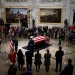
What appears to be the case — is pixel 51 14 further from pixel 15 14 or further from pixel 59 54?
pixel 59 54

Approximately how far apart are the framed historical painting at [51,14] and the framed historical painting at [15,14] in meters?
2.25

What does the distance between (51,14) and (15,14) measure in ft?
17.8

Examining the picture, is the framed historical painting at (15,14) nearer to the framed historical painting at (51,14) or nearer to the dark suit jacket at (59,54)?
the framed historical painting at (51,14)

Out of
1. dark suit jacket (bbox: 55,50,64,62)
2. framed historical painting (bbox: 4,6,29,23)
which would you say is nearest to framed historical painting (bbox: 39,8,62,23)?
framed historical painting (bbox: 4,6,29,23)

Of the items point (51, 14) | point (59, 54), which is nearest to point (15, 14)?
point (51, 14)

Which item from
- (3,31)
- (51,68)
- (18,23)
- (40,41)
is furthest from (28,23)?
(51,68)

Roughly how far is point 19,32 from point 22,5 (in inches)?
272

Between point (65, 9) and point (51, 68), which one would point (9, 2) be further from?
point (51, 68)

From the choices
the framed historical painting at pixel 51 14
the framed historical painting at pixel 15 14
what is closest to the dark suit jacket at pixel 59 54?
the framed historical painting at pixel 51 14

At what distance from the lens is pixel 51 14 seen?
27.3 m

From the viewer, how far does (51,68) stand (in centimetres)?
1134

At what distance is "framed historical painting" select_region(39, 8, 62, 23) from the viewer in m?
27.3

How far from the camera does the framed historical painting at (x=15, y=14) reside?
2734 centimetres

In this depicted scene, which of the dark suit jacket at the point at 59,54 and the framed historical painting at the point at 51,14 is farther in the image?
the framed historical painting at the point at 51,14
